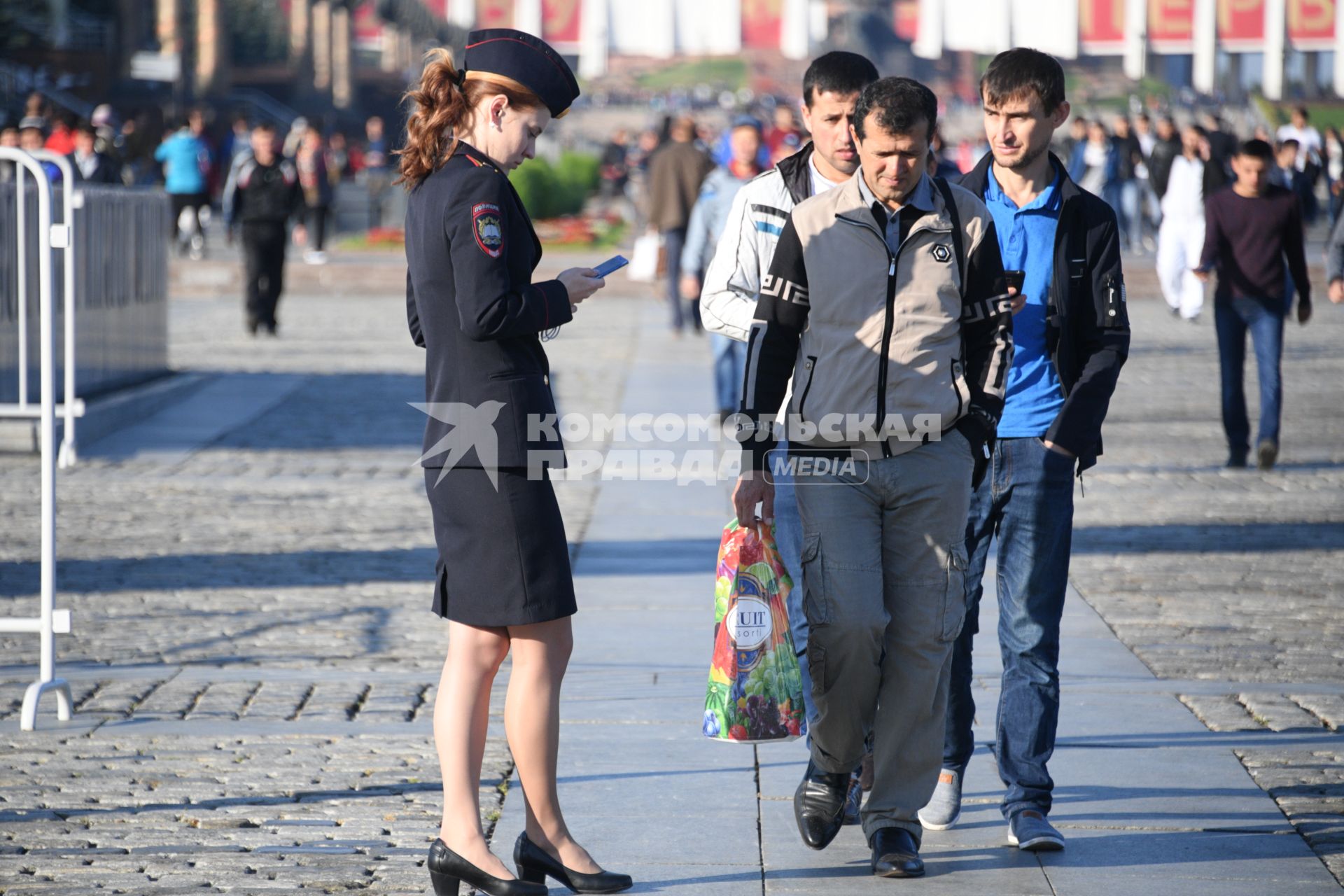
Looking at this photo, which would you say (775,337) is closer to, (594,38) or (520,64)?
(520,64)

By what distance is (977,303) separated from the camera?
165 inches

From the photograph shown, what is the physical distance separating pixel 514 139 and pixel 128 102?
4411 cm

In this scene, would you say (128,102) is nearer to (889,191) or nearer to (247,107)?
(247,107)

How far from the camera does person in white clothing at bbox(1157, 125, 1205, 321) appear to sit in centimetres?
1625

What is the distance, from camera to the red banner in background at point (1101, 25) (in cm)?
10575

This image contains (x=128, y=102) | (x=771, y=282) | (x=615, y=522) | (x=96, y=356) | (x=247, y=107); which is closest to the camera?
(x=771, y=282)

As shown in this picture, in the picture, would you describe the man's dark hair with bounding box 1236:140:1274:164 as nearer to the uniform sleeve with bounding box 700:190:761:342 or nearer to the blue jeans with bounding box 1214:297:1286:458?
the blue jeans with bounding box 1214:297:1286:458

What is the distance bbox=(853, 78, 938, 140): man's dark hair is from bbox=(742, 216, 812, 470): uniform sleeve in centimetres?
32

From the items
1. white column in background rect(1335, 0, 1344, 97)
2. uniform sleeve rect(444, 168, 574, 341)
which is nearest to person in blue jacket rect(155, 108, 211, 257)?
uniform sleeve rect(444, 168, 574, 341)

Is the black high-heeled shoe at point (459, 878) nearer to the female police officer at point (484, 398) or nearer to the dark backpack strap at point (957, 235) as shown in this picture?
the female police officer at point (484, 398)

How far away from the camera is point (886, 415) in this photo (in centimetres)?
410

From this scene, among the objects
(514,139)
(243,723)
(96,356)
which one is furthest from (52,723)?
(96,356)

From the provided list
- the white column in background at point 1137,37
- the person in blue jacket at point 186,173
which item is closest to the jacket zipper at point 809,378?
the person in blue jacket at point 186,173

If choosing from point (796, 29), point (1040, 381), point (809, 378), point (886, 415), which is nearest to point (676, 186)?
point (1040, 381)
